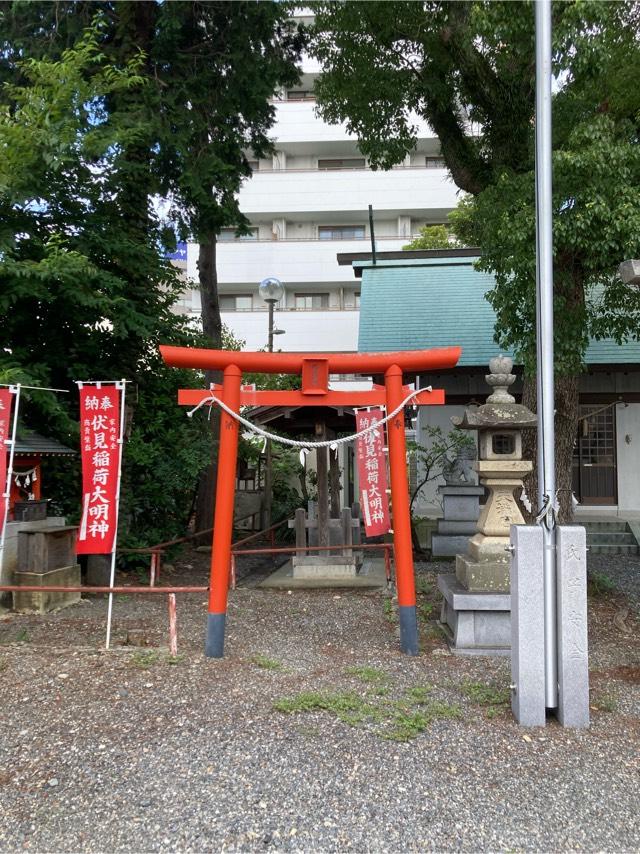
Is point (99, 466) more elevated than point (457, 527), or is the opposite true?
point (99, 466)

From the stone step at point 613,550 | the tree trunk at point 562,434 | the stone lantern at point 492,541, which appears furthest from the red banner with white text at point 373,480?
the stone step at point 613,550

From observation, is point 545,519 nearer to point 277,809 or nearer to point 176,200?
point 277,809

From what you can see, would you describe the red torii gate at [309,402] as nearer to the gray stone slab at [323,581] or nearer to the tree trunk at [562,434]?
the tree trunk at [562,434]

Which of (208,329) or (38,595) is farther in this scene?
(208,329)

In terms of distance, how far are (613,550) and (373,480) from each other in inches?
221

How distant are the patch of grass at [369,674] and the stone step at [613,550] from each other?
786 cm

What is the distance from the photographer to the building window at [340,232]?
25.6 meters

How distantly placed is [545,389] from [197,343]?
7.56 meters

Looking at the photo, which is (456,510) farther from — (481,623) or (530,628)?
(530,628)

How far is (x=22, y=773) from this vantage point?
349 centimetres

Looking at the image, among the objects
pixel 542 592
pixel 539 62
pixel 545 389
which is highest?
pixel 539 62

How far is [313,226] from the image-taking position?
25.8 metres

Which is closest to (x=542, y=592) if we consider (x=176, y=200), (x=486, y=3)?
(x=486, y=3)

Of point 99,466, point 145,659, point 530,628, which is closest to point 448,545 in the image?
point 99,466
